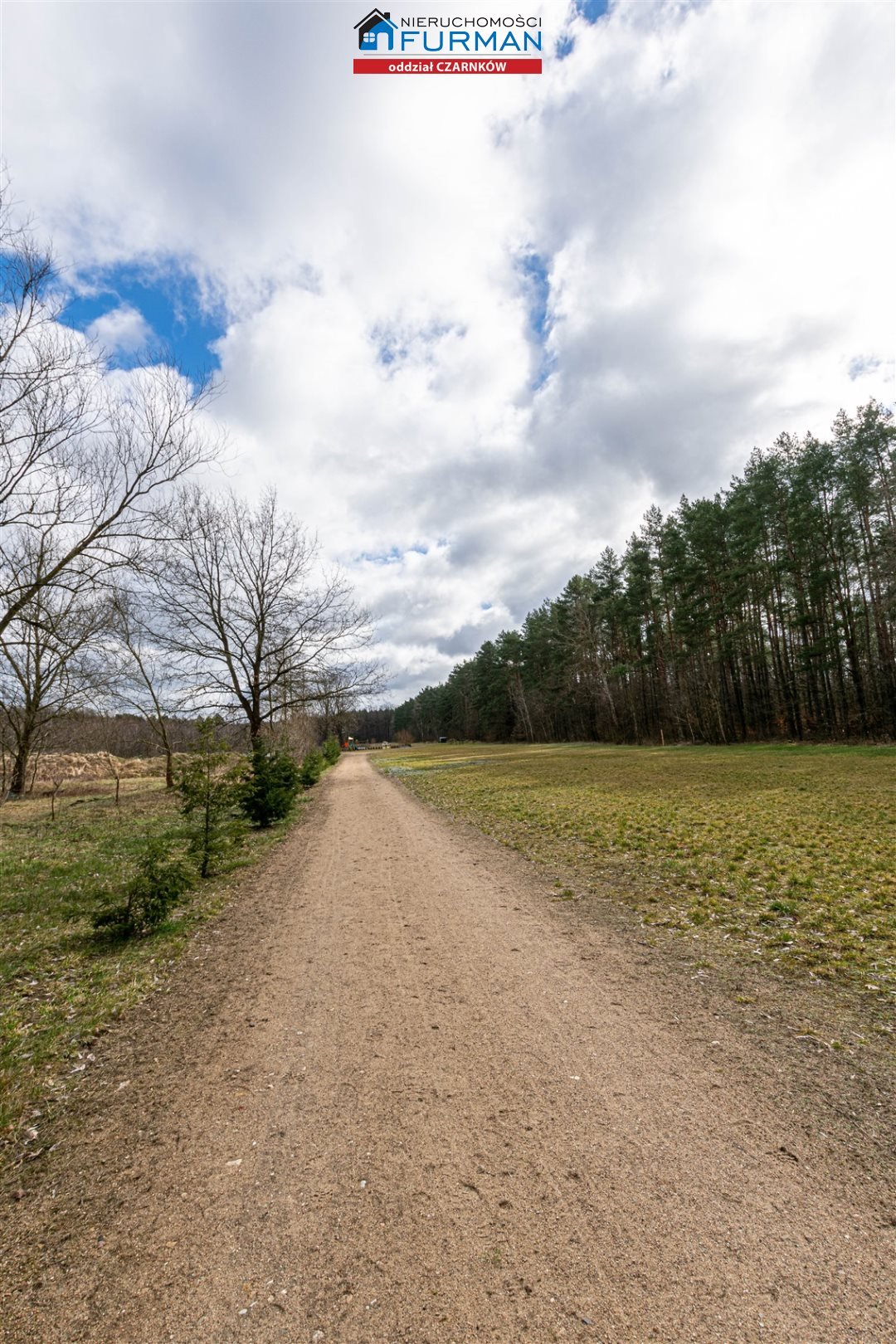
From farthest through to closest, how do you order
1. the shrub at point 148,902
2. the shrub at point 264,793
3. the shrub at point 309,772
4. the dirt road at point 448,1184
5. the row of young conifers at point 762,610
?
1. the row of young conifers at point 762,610
2. the shrub at point 309,772
3. the shrub at point 264,793
4. the shrub at point 148,902
5. the dirt road at point 448,1184

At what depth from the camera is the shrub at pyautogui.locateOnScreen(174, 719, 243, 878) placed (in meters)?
8.68

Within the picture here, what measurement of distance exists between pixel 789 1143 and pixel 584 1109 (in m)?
1.01

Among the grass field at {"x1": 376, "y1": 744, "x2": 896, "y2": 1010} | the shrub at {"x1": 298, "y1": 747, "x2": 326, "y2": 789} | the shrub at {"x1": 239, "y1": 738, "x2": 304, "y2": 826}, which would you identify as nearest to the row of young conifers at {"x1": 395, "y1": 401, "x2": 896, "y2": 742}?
the grass field at {"x1": 376, "y1": 744, "x2": 896, "y2": 1010}

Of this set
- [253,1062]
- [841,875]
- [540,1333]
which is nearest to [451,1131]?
[540,1333]

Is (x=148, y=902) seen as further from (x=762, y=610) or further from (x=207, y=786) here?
(x=762, y=610)

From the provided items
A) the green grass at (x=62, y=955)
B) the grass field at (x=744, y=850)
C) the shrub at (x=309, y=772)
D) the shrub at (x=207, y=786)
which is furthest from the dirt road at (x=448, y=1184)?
the shrub at (x=309, y=772)

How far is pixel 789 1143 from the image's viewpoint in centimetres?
276

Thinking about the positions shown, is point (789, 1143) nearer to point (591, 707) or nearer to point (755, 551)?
point (755, 551)

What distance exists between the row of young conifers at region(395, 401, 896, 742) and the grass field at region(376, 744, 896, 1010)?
1246cm

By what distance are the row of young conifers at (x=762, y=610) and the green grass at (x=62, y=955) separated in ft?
98.9

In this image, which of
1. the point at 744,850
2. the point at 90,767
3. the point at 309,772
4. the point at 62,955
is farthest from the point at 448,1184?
the point at 90,767

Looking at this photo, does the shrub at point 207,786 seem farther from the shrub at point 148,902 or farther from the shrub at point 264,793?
the shrub at point 264,793

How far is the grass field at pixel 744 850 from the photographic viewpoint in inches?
210

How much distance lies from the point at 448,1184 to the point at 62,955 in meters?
5.43
